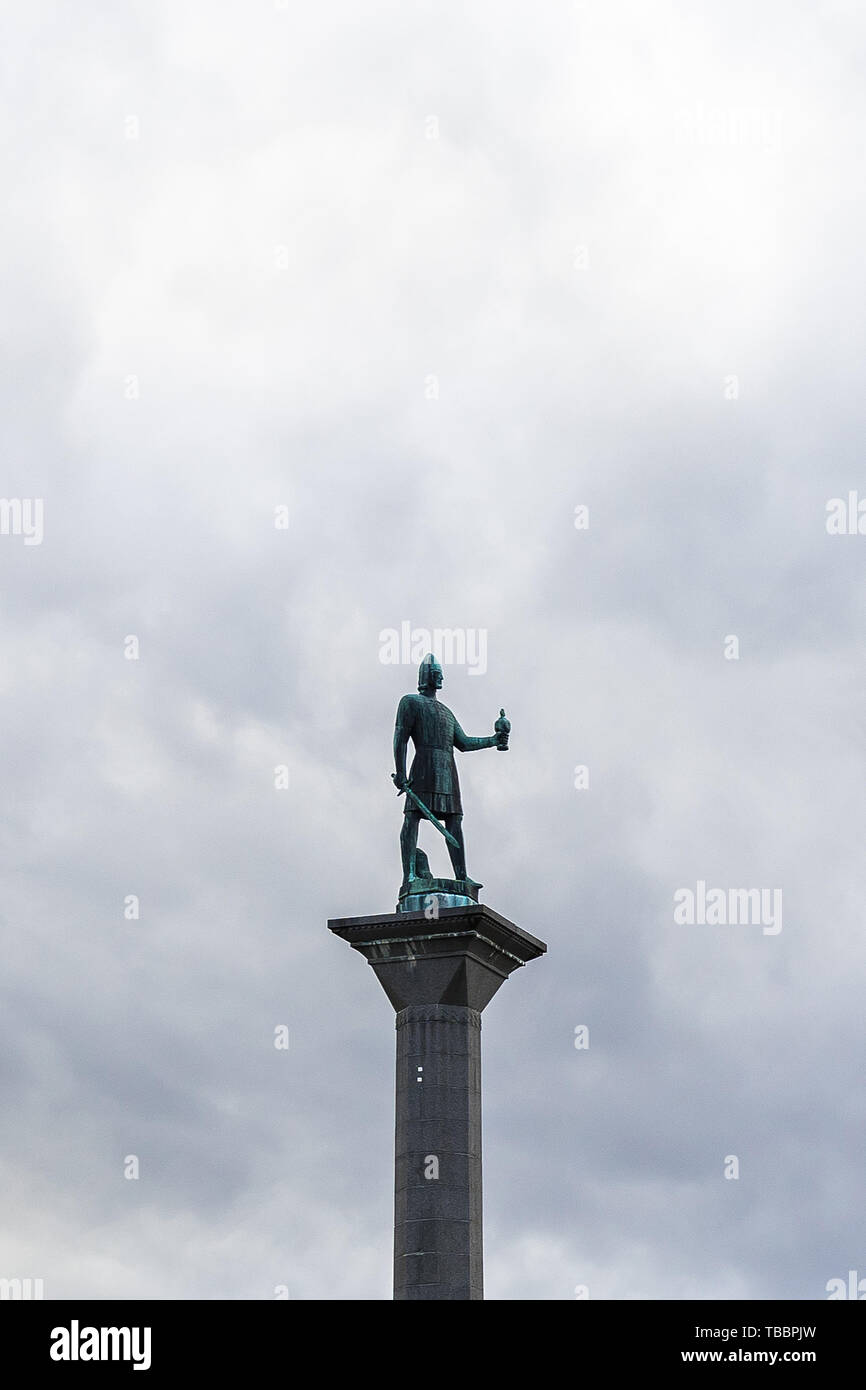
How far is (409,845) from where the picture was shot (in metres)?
37.0

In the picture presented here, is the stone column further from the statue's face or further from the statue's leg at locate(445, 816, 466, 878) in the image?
the statue's face

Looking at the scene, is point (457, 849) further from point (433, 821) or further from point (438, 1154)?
point (438, 1154)

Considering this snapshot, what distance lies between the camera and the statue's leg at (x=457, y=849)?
121 ft

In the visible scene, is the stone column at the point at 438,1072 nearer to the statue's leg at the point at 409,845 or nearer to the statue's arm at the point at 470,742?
the statue's leg at the point at 409,845

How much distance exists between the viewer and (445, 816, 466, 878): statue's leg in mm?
36906

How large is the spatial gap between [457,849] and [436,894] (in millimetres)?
1304

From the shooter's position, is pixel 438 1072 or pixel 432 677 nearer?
pixel 438 1072

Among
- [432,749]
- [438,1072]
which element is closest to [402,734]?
[432,749]

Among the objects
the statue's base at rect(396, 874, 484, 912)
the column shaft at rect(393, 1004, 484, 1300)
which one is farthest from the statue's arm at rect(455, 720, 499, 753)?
the column shaft at rect(393, 1004, 484, 1300)
